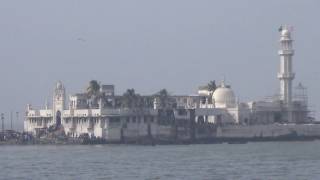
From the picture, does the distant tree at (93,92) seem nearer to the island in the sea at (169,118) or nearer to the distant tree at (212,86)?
the island in the sea at (169,118)

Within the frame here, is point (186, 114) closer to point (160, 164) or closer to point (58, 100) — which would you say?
point (58, 100)

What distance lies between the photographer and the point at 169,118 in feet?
508

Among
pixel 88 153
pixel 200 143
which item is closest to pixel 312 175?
pixel 88 153

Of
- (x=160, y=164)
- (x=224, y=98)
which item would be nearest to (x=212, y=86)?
(x=224, y=98)

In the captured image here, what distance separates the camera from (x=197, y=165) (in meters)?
94.1

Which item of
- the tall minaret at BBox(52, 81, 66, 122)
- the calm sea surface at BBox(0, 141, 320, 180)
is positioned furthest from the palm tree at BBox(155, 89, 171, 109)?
the calm sea surface at BBox(0, 141, 320, 180)

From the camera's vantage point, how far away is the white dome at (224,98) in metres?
161

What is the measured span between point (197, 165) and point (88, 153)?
2772 cm

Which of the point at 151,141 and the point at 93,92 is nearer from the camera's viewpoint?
the point at 151,141

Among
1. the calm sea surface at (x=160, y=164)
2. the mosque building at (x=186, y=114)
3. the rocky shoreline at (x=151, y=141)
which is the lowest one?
the calm sea surface at (x=160, y=164)

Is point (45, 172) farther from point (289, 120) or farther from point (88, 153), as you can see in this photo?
point (289, 120)

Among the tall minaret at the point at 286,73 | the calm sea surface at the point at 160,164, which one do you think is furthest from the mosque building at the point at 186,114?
the calm sea surface at the point at 160,164

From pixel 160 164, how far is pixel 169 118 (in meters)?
58.2

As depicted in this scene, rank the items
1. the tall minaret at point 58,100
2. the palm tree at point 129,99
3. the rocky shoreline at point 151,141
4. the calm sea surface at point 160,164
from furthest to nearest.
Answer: the tall minaret at point 58,100, the palm tree at point 129,99, the rocky shoreline at point 151,141, the calm sea surface at point 160,164
